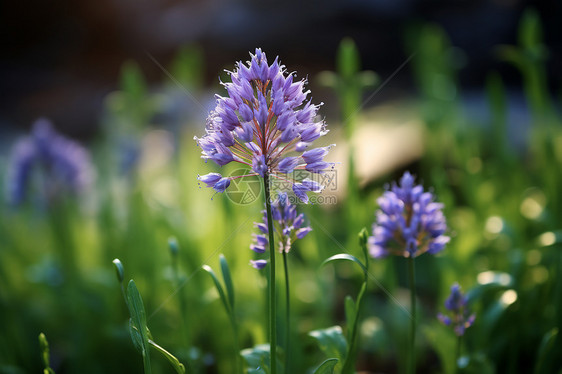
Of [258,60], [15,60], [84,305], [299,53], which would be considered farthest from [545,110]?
[15,60]

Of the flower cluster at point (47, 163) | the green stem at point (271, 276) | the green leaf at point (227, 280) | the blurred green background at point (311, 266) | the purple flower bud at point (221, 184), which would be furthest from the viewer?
the flower cluster at point (47, 163)

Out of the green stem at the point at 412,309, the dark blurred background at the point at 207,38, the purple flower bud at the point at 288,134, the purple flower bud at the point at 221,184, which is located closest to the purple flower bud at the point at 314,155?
the purple flower bud at the point at 288,134

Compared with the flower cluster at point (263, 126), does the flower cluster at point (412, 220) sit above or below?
below

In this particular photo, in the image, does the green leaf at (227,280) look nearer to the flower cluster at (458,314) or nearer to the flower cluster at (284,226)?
the flower cluster at (284,226)

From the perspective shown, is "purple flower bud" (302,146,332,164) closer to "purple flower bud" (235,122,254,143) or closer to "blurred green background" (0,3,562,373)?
"purple flower bud" (235,122,254,143)

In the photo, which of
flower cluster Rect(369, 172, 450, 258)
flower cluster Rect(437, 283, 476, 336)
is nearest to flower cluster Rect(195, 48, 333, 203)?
flower cluster Rect(369, 172, 450, 258)

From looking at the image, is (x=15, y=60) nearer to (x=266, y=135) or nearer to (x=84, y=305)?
(x=84, y=305)
